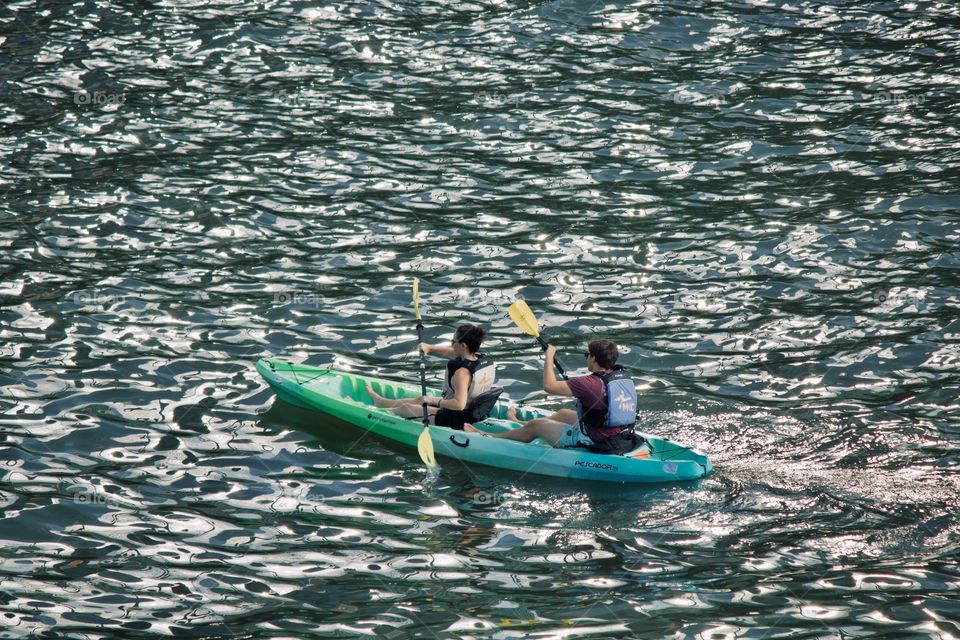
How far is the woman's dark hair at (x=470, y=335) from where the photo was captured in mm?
11016

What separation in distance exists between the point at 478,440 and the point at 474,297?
11.4 ft

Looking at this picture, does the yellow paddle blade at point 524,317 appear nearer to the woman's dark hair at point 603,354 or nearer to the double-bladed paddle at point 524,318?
the double-bladed paddle at point 524,318

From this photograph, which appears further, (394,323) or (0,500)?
(394,323)

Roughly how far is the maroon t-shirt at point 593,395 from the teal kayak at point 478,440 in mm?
223

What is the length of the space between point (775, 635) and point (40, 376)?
8.29m

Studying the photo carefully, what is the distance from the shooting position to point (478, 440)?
1075 cm

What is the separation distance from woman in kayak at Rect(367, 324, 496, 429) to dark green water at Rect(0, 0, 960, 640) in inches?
22.5

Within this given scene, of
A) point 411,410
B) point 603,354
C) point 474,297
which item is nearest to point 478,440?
point 411,410

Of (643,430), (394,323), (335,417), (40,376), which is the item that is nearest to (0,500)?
(40,376)

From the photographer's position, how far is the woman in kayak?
1104 cm

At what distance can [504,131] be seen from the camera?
18.4 meters

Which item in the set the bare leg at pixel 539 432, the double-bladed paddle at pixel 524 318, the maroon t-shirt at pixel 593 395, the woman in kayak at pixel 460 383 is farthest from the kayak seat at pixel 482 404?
the maroon t-shirt at pixel 593 395

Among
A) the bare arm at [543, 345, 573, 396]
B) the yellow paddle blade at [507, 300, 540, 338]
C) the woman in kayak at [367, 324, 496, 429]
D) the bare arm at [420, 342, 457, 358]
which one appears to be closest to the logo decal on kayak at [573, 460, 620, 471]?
the bare arm at [543, 345, 573, 396]

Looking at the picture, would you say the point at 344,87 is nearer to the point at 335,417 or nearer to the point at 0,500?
the point at 335,417
